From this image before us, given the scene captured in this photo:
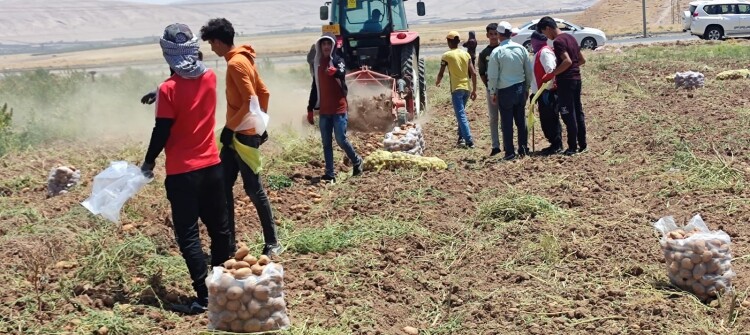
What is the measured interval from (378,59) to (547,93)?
16.0 ft

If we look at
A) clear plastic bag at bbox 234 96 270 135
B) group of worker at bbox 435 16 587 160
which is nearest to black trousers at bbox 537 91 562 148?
group of worker at bbox 435 16 587 160

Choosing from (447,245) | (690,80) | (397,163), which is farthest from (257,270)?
(690,80)

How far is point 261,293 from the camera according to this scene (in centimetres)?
475

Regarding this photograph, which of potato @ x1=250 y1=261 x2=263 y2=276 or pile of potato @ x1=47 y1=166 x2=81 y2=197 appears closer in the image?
potato @ x1=250 y1=261 x2=263 y2=276

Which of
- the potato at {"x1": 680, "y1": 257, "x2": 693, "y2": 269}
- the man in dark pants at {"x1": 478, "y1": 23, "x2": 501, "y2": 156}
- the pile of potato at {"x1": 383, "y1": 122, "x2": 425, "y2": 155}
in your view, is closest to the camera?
the potato at {"x1": 680, "y1": 257, "x2": 693, "y2": 269}

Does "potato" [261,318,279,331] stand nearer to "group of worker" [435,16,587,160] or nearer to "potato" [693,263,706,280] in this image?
"potato" [693,263,706,280]

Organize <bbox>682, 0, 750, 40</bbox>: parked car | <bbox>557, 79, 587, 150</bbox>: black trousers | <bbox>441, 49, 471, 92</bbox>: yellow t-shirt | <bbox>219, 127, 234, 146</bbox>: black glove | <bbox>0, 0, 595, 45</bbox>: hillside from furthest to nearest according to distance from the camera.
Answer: <bbox>0, 0, 595, 45</bbox>: hillside < <bbox>682, 0, 750, 40</bbox>: parked car < <bbox>441, 49, 471, 92</bbox>: yellow t-shirt < <bbox>557, 79, 587, 150</bbox>: black trousers < <bbox>219, 127, 234, 146</bbox>: black glove

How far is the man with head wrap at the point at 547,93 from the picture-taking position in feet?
31.6

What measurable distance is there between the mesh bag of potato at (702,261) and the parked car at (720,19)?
1118 inches

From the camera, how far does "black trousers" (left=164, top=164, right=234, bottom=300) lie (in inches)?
212

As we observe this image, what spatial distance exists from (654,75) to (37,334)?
14.7 meters

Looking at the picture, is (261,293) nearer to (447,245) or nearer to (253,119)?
(253,119)

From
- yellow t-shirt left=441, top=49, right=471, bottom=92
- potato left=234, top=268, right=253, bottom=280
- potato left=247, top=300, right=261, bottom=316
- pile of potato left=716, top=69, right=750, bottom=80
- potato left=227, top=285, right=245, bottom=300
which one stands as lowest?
pile of potato left=716, top=69, right=750, bottom=80

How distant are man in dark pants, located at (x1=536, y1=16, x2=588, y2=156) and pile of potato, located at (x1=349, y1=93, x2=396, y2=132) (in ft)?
10.9
